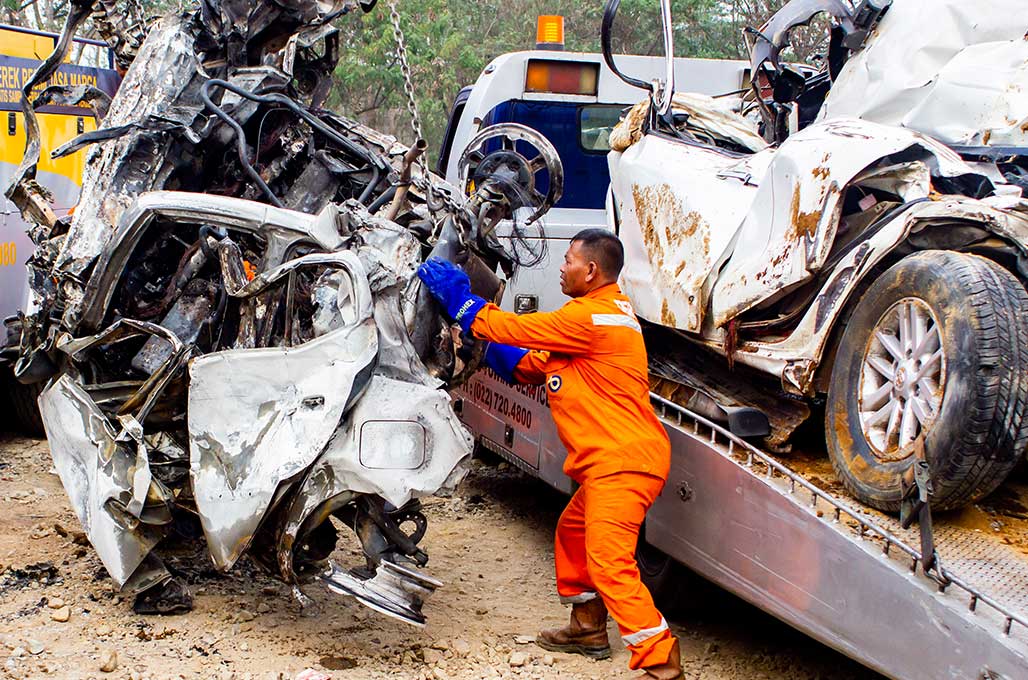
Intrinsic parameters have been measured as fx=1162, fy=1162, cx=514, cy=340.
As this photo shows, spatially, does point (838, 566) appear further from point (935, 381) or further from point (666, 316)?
point (666, 316)

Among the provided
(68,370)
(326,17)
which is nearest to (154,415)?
(68,370)

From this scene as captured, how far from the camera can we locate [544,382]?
455 centimetres

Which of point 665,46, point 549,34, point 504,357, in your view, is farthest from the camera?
point 549,34

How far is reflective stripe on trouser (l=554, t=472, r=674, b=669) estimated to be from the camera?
3.90 m

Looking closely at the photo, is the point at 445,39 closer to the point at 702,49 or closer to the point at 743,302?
the point at 702,49

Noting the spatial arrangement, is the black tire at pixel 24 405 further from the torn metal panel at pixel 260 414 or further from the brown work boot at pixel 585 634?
the brown work boot at pixel 585 634

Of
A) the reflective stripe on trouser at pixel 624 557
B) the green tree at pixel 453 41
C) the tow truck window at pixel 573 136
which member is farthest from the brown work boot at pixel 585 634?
the green tree at pixel 453 41

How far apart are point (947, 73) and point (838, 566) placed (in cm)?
207

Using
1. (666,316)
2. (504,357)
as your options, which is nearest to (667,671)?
(504,357)

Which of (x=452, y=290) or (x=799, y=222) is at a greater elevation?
(x=799, y=222)

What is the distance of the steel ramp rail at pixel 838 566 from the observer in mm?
2997

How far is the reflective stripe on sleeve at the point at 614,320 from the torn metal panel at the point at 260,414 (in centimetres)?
81

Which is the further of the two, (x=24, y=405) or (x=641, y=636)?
(x=24, y=405)

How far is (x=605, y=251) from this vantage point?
4.44m
